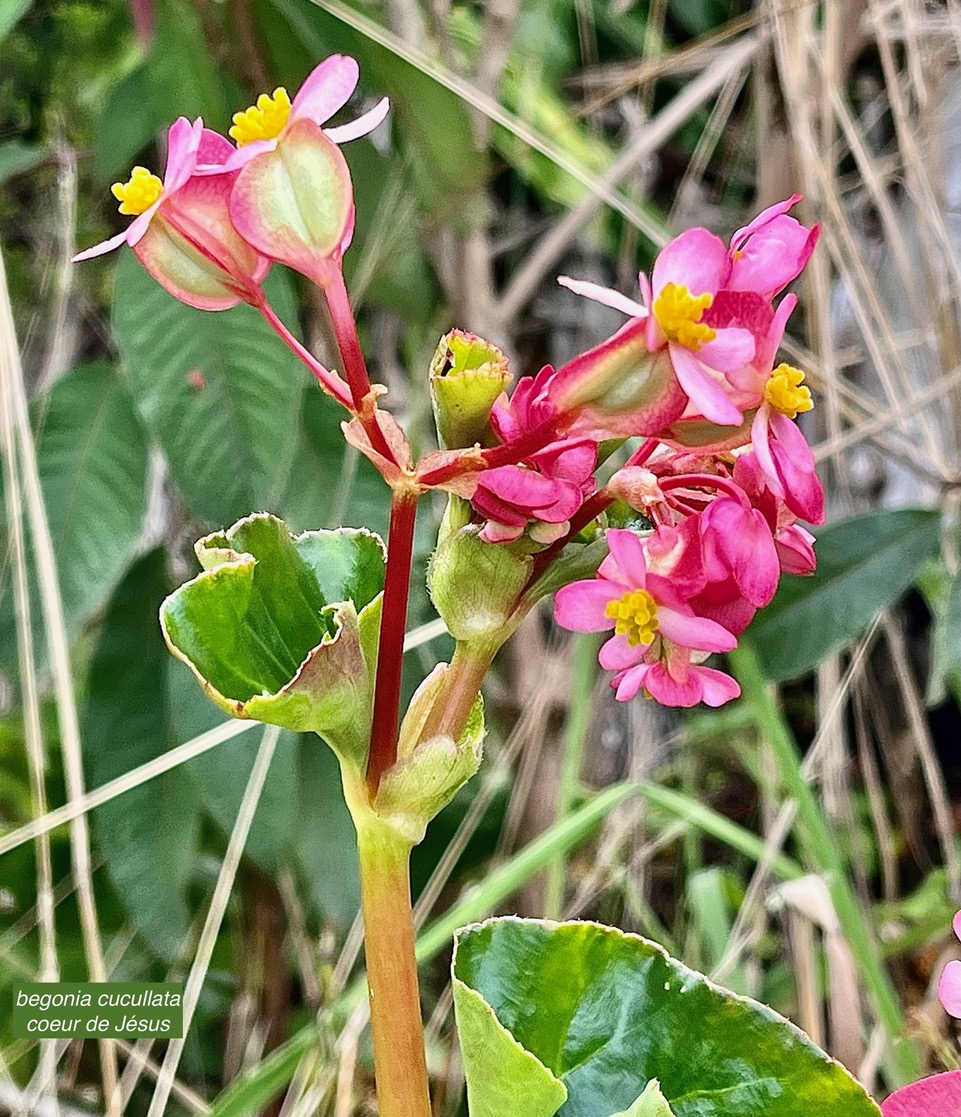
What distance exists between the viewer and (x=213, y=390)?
62 centimetres

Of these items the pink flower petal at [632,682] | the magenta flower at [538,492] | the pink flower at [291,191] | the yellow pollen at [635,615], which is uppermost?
the pink flower at [291,191]

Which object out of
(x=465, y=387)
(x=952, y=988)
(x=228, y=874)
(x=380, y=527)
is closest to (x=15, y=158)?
(x=380, y=527)

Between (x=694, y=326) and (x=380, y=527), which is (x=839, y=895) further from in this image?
(x=694, y=326)

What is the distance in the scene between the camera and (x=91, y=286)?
910mm

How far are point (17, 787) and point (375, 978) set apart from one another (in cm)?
69

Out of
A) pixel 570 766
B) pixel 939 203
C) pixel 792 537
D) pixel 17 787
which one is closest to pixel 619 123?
pixel 939 203

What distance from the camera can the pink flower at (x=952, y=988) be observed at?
268mm

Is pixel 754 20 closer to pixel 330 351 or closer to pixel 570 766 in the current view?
pixel 330 351

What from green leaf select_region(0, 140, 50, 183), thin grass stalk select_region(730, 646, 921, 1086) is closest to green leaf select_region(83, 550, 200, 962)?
green leaf select_region(0, 140, 50, 183)

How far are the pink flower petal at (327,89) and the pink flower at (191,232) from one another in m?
0.03

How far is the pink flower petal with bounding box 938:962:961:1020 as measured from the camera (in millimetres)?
269

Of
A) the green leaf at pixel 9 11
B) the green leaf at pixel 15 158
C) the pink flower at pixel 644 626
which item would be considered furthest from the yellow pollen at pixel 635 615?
the green leaf at pixel 15 158

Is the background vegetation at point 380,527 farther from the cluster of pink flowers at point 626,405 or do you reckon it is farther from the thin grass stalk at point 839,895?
the cluster of pink flowers at point 626,405

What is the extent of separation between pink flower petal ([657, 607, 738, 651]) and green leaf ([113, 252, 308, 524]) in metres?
0.39
